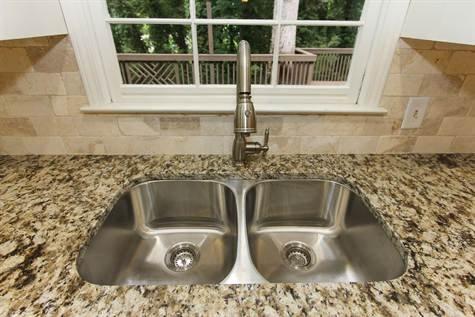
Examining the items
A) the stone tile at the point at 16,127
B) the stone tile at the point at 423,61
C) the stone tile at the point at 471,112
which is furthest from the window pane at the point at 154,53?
the stone tile at the point at 471,112

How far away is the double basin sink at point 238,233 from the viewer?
2.35 feet

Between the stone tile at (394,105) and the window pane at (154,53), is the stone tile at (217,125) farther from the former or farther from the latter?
the stone tile at (394,105)

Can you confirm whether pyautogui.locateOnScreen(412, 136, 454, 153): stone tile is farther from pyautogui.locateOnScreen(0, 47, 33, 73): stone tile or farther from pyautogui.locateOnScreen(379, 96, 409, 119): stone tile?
pyautogui.locateOnScreen(0, 47, 33, 73): stone tile

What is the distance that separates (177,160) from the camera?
91 cm

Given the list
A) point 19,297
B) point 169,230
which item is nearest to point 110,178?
point 169,230

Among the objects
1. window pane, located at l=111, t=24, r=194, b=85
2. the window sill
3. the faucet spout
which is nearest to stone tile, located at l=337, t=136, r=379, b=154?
the window sill

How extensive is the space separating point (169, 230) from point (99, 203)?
0.87ft

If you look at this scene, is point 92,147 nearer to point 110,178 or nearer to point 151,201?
point 110,178

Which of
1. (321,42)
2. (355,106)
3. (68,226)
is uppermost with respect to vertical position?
(321,42)

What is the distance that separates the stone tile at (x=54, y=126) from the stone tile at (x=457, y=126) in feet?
4.32

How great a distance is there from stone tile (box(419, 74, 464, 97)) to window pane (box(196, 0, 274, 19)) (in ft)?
1.83

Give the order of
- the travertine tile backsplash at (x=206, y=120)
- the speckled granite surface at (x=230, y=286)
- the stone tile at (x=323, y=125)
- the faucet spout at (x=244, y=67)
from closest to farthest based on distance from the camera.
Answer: the speckled granite surface at (x=230, y=286) < the faucet spout at (x=244, y=67) < the travertine tile backsplash at (x=206, y=120) < the stone tile at (x=323, y=125)

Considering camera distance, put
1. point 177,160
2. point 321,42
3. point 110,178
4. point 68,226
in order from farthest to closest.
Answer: point 321,42, point 177,160, point 110,178, point 68,226

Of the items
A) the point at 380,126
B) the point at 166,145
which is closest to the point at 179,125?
the point at 166,145
